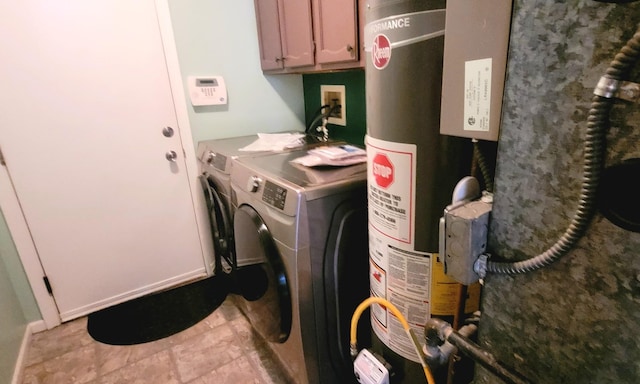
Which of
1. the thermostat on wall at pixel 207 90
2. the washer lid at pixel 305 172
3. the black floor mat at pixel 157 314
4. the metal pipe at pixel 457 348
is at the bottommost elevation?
the black floor mat at pixel 157 314

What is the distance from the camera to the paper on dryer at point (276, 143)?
1788 mm

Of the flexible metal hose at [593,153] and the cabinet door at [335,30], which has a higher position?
the cabinet door at [335,30]

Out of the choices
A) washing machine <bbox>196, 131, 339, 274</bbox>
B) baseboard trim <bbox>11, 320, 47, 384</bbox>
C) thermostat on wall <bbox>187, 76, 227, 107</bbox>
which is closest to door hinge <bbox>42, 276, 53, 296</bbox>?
baseboard trim <bbox>11, 320, 47, 384</bbox>

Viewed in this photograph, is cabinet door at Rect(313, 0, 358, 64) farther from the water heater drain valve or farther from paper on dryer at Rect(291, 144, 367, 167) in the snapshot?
the water heater drain valve

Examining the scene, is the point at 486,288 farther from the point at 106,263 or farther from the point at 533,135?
the point at 106,263

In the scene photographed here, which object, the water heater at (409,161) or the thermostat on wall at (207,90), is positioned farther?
the thermostat on wall at (207,90)

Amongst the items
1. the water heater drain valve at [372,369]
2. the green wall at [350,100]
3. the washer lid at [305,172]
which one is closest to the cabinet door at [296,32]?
the green wall at [350,100]

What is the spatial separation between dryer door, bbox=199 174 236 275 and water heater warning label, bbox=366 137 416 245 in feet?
3.56

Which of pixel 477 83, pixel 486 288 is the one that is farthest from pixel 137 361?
pixel 477 83

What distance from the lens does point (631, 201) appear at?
376 millimetres

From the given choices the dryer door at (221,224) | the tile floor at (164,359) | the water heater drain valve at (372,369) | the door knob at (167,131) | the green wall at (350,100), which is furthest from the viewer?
the door knob at (167,131)

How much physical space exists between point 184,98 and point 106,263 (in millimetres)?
1163

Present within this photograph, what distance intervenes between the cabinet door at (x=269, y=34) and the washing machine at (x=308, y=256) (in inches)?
36.7

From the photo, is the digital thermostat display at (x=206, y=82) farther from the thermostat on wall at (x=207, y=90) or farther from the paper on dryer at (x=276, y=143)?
the paper on dryer at (x=276, y=143)
